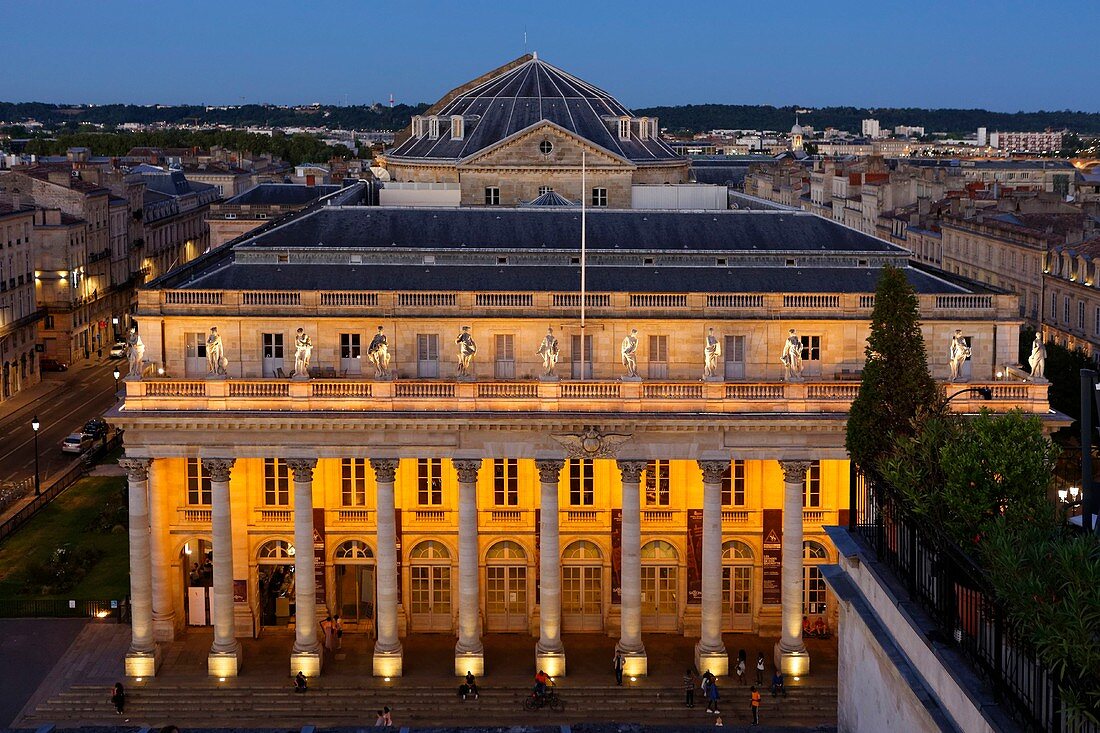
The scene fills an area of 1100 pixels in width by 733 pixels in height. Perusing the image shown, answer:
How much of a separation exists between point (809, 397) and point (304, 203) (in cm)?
9886

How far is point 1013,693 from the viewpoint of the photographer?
28859 millimetres

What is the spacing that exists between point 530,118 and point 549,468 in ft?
180

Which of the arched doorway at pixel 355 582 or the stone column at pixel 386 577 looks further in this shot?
the arched doorway at pixel 355 582

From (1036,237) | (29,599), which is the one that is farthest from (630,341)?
(1036,237)

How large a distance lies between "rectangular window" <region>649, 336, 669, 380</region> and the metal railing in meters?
35.1

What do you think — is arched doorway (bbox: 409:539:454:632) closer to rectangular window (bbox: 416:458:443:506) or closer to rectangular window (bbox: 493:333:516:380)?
rectangular window (bbox: 416:458:443:506)

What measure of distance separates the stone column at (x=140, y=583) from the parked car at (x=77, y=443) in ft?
168

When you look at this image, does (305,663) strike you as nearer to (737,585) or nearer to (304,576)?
(304,576)

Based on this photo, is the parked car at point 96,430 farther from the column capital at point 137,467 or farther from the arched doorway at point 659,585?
the arched doorway at point 659,585

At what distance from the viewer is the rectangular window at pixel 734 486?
76.3 m

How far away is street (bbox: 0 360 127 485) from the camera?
119 m

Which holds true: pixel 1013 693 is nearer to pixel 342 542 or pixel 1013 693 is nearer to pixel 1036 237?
pixel 342 542

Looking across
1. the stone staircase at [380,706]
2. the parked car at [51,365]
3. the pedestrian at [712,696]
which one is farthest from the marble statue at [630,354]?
the parked car at [51,365]

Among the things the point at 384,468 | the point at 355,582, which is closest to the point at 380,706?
the point at 355,582
